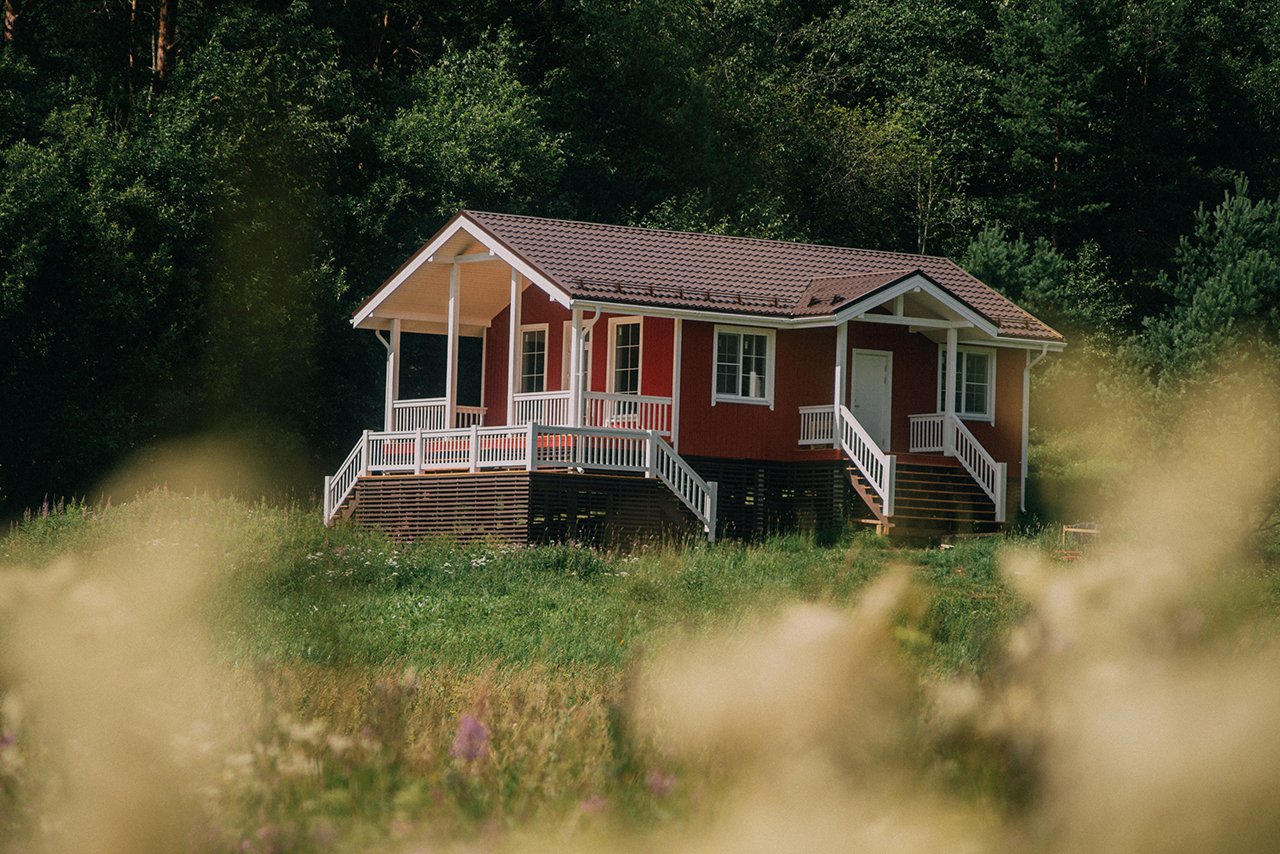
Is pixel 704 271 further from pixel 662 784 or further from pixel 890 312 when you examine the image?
pixel 662 784

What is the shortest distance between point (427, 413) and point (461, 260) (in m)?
2.97

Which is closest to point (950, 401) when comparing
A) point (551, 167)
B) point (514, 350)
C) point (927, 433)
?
point (927, 433)

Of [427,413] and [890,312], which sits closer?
[890,312]

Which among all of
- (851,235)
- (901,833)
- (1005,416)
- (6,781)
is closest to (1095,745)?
(901,833)

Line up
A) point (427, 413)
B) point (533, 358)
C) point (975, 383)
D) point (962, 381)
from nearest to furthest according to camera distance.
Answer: point (427, 413) → point (533, 358) → point (962, 381) → point (975, 383)

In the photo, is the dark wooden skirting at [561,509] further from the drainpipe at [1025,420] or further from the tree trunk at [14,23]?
the tree trunk at [14,23]

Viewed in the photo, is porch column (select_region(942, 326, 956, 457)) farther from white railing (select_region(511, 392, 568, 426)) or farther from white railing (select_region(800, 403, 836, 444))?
white railing (select_region(511, 392, 568, 426))

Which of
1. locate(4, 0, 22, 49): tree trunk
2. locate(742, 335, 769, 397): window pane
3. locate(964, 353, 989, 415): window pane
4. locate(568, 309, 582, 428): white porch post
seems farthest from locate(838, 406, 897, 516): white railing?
locate(4, 0, 22, 49): tree trunk

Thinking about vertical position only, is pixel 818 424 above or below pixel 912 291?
below

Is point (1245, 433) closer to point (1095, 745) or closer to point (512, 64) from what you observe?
point (512, 64)

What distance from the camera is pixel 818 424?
2588 cm

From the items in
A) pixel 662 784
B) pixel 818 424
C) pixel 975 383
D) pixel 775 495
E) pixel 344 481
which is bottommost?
pixel 344 481

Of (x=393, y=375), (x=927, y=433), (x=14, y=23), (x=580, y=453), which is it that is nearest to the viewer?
(x=580, y=453)

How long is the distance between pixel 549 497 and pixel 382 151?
48.0 ft
